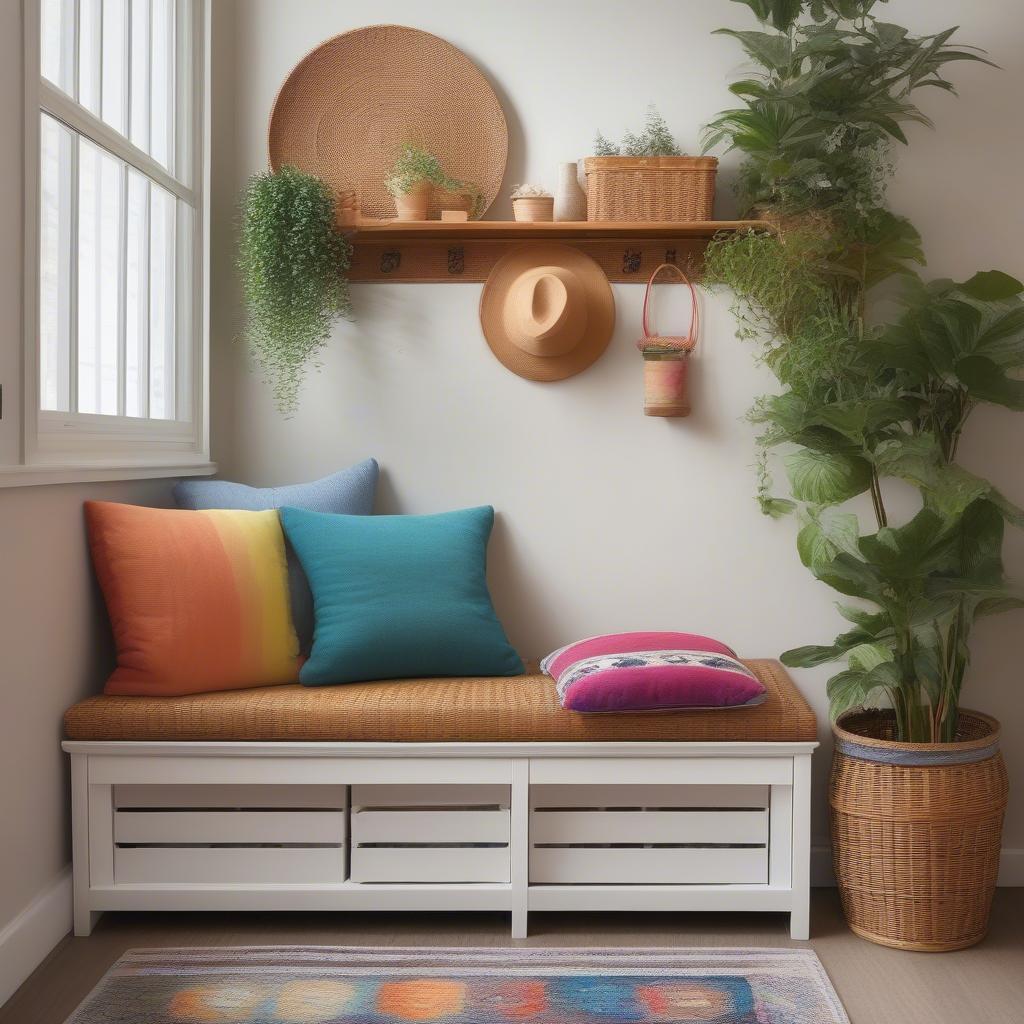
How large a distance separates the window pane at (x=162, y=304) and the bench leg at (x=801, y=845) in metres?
1.82

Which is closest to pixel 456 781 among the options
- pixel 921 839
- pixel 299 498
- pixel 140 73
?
pixel 299 498

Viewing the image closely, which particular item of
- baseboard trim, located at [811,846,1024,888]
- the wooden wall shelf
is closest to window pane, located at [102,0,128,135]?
the wooden wall shelf

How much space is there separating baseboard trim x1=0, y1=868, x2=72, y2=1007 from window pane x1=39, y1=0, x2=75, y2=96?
1.71m

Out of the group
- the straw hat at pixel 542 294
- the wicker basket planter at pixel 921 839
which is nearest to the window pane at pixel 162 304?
the straw hat at pixel 542 294

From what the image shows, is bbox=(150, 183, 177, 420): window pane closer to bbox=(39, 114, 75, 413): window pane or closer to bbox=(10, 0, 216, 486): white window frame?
bbox=(10, 0, 216, 486): white window frame

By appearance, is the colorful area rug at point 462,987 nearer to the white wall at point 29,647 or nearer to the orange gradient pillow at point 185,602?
the white wall at point 29,647

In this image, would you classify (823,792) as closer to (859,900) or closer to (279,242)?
(859,900)

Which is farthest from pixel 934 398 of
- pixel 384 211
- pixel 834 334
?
pixel 384 211

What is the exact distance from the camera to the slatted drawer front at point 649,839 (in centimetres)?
252

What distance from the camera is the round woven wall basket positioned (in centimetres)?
299

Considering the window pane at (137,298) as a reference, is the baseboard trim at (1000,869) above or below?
below

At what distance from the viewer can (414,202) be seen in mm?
2914

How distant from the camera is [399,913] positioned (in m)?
2.61

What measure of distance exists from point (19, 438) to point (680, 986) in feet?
5.55
